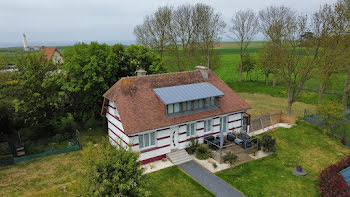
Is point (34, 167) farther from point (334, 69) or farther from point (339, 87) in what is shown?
point (339, 87)

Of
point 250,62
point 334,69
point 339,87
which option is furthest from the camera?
point 250,62

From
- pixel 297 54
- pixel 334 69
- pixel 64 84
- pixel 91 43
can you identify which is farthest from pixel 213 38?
pixel 64 84

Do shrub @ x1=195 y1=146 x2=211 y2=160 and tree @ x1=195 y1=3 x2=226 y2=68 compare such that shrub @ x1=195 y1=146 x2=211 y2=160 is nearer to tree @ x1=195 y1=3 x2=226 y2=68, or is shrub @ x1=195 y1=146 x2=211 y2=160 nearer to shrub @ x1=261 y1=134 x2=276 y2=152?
shrub @ x1=261 y1=134 x2=276 y2=152

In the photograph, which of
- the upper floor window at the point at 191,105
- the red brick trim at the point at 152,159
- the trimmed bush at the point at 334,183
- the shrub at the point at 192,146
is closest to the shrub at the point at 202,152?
the shrub at the point at 192,146

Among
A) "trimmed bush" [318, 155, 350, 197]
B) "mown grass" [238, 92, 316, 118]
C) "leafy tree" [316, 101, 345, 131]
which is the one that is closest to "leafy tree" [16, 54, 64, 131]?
"trimmed bush" [318, 155, 350, 197]

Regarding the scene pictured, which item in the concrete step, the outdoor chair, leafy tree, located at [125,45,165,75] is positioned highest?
leafy tree, located at [125,45,165,75]
